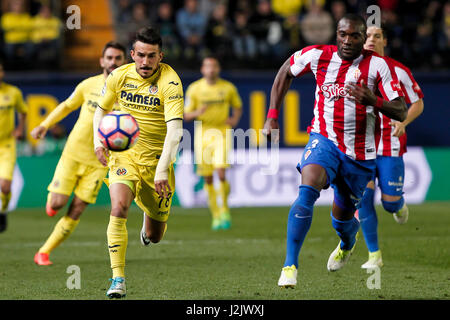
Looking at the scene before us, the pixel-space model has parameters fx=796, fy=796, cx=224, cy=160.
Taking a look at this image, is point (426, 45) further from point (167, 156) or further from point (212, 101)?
point (167, 156)

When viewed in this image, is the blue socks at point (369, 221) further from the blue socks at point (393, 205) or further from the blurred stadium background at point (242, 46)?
the blurred stadium background at point (242, 46)

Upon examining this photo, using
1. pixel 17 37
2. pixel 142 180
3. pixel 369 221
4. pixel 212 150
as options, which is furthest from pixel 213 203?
pixel 17 37

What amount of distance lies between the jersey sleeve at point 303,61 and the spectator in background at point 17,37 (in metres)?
11.6

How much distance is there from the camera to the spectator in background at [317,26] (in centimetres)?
1705

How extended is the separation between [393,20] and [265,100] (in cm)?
337

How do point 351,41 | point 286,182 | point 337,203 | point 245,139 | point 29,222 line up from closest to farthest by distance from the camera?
point 351,41 → point 337,203 → point 29,222 → point 286,182 → point 245,139

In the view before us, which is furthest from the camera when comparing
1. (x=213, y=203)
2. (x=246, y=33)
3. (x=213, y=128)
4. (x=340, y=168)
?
(x=246, y=33)

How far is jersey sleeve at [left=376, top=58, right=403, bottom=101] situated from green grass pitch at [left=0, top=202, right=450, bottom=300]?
5.22ft

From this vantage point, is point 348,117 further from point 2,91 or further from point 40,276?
point 2,91

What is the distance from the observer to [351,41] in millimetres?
6336

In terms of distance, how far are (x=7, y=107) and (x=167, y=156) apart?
21.0ft

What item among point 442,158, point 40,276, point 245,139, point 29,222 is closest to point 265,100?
point 245,139

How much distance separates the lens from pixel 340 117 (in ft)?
21.5

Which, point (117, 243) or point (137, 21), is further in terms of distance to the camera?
point (137, 21)
